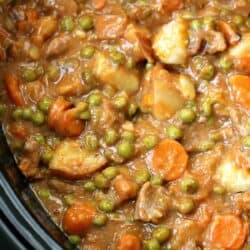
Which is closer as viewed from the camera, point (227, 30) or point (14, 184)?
point (14, 184)

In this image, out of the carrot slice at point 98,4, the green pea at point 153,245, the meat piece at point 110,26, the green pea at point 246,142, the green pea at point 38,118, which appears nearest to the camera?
the green pea at point 153,245

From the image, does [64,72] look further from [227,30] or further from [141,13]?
[227,30]

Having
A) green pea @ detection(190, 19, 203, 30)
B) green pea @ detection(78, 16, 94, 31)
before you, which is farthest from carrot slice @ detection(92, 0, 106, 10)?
green pea @ detection(190, 19, 203, 30)

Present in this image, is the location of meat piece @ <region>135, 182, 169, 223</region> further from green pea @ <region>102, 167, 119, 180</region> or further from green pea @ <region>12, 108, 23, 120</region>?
green pea @ <region>12, 108, 23, 120</region>

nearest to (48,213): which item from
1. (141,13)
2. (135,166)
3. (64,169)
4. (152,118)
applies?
(64,169)

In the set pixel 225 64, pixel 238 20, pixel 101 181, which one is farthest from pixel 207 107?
pixel 101 181

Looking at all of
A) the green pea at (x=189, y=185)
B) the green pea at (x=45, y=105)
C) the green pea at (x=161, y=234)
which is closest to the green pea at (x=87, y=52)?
the green pea at (x=45, y=105)

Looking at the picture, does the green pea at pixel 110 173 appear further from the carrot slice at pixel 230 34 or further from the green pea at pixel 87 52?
the carrot slice at pixel 230 34
